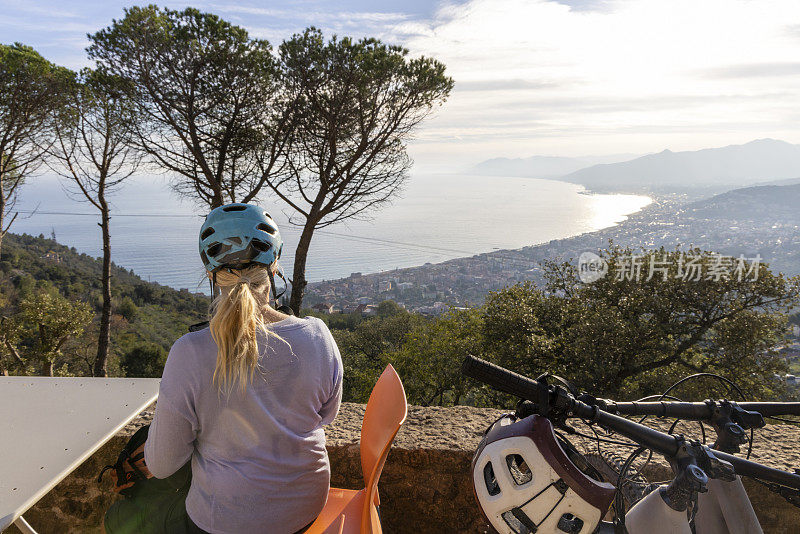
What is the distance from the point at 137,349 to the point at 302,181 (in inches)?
356

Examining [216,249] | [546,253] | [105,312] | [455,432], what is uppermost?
[216,249]

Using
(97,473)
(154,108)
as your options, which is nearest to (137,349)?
(154,108)

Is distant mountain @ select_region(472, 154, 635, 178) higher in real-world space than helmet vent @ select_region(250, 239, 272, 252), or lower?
higher

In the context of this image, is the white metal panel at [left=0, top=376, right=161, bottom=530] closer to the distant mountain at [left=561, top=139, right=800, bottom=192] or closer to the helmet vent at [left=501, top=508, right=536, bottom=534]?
the helmet vent at [left=501, top=508, right=536, bottom=534]

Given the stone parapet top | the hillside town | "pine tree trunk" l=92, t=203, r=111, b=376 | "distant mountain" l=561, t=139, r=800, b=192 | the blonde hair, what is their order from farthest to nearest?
"distant mountain" l=561, t=139, r=800, b=192, the hillside town, "pine tree trunk" l=92, t=203, r=111, b=376, the stone parapet top, the blonde hair

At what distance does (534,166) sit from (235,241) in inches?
3620

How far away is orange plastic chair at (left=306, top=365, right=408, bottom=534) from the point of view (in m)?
1.34

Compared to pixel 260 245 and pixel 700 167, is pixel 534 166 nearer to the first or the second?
pixel 700 167

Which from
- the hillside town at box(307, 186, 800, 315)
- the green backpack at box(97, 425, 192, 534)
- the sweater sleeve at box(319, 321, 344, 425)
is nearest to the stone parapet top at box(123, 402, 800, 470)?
the sweater sleeve at box(319, 321, 344, 425)

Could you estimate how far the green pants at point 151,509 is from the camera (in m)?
1.41

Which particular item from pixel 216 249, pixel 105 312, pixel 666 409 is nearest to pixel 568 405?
pixel 666 409

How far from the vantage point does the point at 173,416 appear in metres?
1.24

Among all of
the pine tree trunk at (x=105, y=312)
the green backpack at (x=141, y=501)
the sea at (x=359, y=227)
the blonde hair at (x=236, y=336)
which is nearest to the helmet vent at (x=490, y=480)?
the blonde hair at (x=236, y=336)

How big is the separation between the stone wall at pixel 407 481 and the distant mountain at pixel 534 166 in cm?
8277
